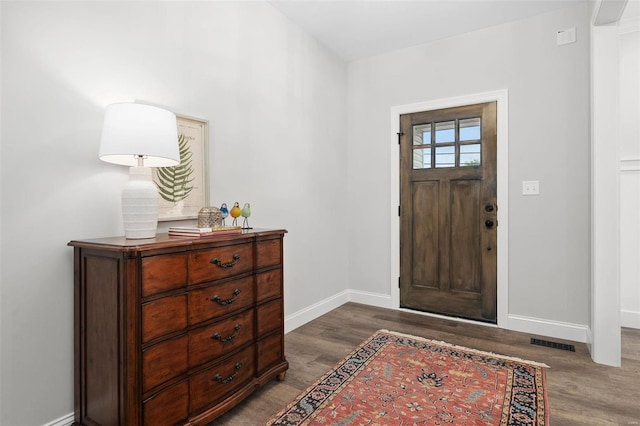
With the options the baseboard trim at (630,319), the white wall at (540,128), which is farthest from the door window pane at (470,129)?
the baseboard trim at (630,319)

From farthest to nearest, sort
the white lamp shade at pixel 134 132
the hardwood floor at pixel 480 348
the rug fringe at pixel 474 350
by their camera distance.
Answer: the rug fringe at pixel 474 350, the hardwood floor at pixel 480 348, the white lamp shade at pixel 134 132

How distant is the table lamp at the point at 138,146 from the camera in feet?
4.95

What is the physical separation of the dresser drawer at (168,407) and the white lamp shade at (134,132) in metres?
1.03

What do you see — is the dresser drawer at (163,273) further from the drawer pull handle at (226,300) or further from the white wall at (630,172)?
the white wall at (630,172)

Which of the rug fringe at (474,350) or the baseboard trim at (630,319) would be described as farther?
the baseboard trim at (630,319)

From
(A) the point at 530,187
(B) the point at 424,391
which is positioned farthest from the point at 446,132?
(B) the point at 424,391

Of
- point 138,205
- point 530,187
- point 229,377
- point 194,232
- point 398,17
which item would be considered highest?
point 398,17

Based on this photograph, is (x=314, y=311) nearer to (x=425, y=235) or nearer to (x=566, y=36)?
(x=425, y=235)

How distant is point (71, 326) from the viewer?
165 centimetres

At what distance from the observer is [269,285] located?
82.7 inches

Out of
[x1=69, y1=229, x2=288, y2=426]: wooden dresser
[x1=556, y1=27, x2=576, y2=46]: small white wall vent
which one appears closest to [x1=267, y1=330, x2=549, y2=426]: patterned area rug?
[x1=69, y1=229, x2=288, y2=426]: wooden dresser

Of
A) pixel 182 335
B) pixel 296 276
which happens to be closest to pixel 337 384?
pixel 182 335

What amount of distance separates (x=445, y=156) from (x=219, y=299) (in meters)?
2.58

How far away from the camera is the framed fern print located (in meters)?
2.04
